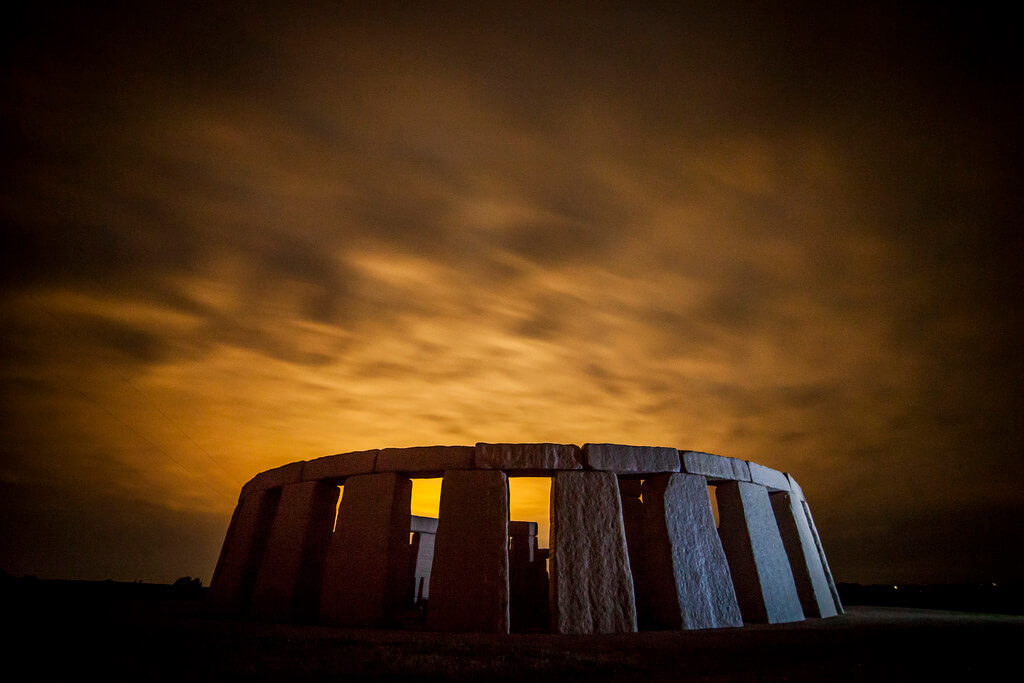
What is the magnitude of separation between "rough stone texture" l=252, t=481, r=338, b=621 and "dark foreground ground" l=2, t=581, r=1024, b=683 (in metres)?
1.91

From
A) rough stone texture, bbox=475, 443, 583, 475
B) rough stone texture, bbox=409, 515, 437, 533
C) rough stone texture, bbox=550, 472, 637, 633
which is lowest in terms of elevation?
rough stone texture, bbox=550, 472, 637, 633

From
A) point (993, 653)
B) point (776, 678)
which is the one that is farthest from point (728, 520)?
point (776, 678)

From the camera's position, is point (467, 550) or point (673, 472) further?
point (673, 472)

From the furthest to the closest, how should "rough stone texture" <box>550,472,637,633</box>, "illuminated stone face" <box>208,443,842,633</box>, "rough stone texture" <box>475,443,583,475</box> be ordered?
"rough stone texture" <box>475,443,583,475</box>, "illuminated stone face" <box>208,443,842,633</box>, "rough stone texture" <box>550,472,637,633</box>

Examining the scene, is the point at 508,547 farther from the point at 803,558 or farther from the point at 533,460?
the point at 803,558

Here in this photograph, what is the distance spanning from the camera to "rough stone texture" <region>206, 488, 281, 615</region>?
24.7 feet

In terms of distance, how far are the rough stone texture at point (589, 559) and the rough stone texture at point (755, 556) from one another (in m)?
2.39

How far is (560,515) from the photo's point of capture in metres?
6.04

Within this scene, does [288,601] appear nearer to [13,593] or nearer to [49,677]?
[13,593]

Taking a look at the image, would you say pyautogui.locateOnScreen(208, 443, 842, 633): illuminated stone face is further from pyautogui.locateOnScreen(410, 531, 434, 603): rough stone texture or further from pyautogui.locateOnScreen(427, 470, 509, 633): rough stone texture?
pyautogui.locateOnScreen(410, 531, 434, 603): rough stone texture

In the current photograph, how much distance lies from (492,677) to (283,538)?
5.76m

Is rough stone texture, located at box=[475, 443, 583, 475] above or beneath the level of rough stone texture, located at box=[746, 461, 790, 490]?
beneath

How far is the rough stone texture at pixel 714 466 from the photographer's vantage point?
680 centimetres

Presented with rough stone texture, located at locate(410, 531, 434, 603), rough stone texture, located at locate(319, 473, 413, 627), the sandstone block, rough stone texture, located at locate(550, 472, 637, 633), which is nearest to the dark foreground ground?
rough stone texture, located at locate(550, 472, 637, 633)
